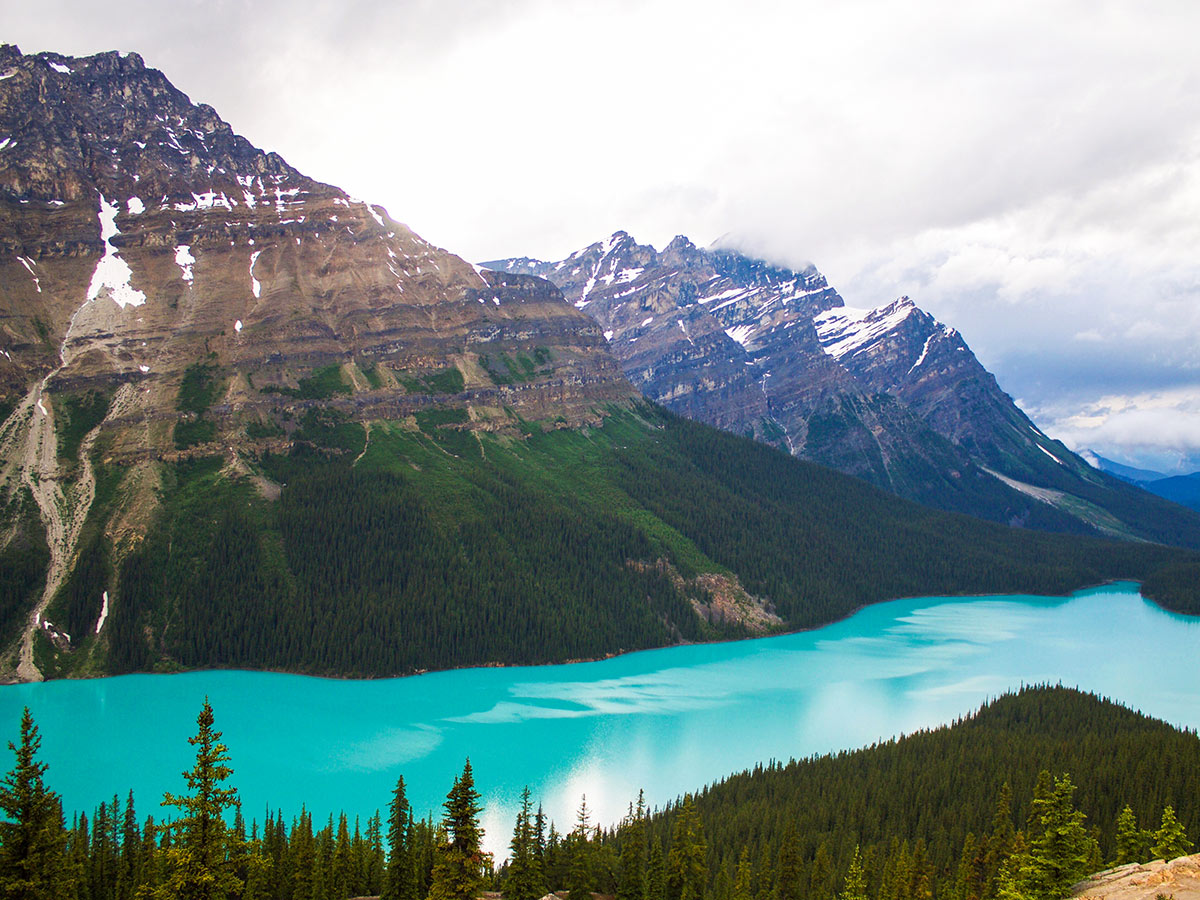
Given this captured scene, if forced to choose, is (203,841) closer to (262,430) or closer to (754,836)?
(754,836)

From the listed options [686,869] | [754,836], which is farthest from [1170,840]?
[754,836]

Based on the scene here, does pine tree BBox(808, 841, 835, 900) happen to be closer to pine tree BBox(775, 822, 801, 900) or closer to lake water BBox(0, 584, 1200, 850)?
pine tree BBox(775, 822, 801, 900)

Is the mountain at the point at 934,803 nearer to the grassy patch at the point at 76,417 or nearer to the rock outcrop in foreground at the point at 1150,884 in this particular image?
the rock outcrop in foreground at the point at 1150,884

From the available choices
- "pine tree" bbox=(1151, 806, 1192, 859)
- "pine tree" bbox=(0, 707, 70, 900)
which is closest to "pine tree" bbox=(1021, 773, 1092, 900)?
"pine tree" bbox=(1151, 806, 1192, 859)

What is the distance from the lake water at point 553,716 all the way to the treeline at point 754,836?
739 centimetres

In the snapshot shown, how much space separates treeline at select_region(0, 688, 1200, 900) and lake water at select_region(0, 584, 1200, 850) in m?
7.39

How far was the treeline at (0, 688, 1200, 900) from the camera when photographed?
28.8 meters

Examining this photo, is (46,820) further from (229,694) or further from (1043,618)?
(1043,618)

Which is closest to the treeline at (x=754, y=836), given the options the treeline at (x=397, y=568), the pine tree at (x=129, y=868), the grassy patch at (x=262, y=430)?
the pine tree at (x=129, y=868)

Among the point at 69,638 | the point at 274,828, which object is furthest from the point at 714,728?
the point at 69,638

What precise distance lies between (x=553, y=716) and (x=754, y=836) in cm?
4368

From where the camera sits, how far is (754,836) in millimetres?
67688

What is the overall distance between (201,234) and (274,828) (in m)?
160

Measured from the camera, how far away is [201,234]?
194m
